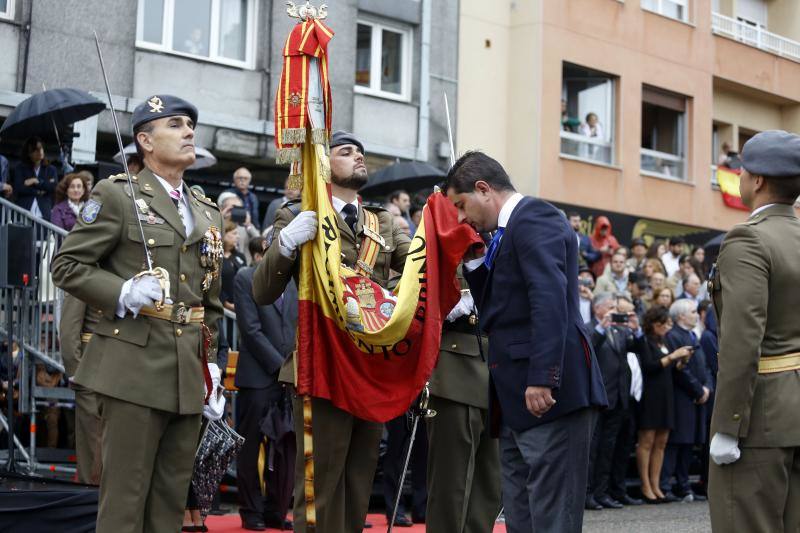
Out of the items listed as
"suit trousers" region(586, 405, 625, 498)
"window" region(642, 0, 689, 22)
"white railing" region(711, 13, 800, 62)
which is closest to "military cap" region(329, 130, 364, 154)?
"suit trousers" region(586, 405, 625, 498)

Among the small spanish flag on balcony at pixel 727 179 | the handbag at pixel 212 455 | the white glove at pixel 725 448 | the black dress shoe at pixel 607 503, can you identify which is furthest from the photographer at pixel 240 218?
the small spanish flag on balcony at pixel 727 179

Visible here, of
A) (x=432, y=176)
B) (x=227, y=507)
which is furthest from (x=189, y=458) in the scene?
(x=432, y=176)

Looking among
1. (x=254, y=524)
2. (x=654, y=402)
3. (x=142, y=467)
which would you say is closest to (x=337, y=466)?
(x=142, y=467)

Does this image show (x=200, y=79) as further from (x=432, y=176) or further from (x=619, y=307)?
(x=619, y=307)

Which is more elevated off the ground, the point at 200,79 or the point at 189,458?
the point at 200,79

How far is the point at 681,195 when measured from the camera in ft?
89.5

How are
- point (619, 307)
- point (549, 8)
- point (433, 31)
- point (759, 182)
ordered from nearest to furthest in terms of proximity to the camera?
point (759, 182) → point (619, 307) → point (433, 31) → point (549, 8)

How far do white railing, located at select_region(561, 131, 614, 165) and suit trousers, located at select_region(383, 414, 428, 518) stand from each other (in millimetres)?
15250

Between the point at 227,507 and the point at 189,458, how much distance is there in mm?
5020

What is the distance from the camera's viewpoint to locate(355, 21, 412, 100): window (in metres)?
21.8

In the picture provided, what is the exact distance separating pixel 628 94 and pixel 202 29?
9.93 meters

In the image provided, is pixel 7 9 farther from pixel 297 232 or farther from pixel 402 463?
pixel 297 232

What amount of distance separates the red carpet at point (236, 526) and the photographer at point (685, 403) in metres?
4.29

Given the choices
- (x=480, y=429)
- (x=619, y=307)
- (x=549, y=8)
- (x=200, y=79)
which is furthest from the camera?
(x=549, y=8)
